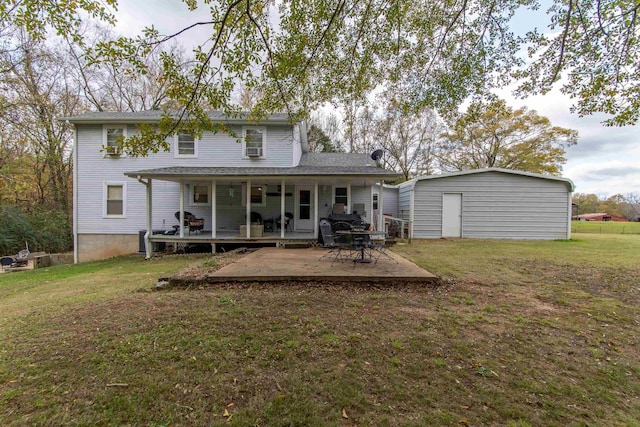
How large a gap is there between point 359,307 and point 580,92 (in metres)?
6.32

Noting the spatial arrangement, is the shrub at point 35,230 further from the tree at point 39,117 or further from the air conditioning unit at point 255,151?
the air conditioning unit at point 255,151

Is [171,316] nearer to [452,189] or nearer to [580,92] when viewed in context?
[580,92]

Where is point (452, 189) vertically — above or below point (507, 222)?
above

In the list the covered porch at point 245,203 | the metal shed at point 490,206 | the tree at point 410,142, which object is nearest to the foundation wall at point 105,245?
the covered porch at point 245,203

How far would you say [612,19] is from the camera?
200 inches

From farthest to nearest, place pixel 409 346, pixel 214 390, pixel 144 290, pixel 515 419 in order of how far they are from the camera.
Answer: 1. pixel 144 290
2. pixel 409 346
3. pixel 214 390
4. pixel 515 419

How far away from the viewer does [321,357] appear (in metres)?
2.78

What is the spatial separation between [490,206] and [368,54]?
33.5ft

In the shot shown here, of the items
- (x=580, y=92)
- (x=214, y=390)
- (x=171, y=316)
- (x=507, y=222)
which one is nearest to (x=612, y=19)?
(x=580, y=92)

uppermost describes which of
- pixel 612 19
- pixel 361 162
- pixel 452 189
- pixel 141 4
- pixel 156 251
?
pixel 141 4

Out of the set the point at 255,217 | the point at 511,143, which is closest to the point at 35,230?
the point at 255,217

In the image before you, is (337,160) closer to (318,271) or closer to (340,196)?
(340,196)

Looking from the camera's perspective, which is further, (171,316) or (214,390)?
(171,316)

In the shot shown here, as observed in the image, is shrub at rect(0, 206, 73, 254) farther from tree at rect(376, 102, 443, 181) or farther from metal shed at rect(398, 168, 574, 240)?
tree at rect(376, 102, 443, 181)
